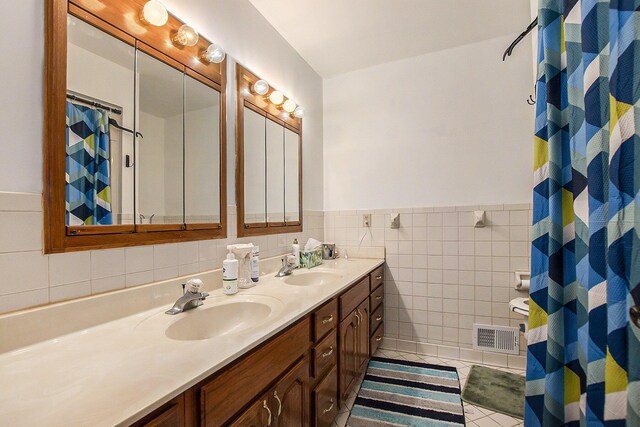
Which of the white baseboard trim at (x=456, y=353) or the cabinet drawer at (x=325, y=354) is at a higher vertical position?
the cabinet drawer at (x=325, y=354)

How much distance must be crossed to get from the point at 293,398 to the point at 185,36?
158cm

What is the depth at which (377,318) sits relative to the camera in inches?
89.1

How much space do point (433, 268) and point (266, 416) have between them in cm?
184

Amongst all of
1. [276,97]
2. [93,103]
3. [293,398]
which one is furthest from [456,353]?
[93,103]

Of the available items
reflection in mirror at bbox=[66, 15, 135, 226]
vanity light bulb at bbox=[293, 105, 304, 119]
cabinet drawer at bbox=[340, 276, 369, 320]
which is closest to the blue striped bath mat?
cabinet drawer at bbox=[340, 276, 369, 320]

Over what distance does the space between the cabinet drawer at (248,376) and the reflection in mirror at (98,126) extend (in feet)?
2.29

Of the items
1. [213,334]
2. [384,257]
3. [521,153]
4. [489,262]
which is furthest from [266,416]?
[521,153]

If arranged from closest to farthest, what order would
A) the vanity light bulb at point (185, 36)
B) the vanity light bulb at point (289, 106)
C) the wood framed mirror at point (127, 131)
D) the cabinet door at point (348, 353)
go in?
the wood framed mirror at point (127, 131), the vanity light bulb at point (185, 36), the cabinet door at point (348, 353), the vanity light bulb at point (289, 106)

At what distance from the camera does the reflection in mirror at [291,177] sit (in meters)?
2.19

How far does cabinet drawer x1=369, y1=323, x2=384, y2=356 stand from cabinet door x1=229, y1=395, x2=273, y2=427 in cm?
132

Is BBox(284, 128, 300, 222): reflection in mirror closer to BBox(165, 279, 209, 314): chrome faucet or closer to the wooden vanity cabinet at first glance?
the wooden vanity cabinet

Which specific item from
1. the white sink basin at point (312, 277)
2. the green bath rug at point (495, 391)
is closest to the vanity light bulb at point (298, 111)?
the white sink basin at point (312, 277)

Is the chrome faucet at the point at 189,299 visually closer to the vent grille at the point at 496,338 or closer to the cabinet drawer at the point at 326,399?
the cabinet drawer at the point at 326,399

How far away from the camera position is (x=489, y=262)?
7.25ft
